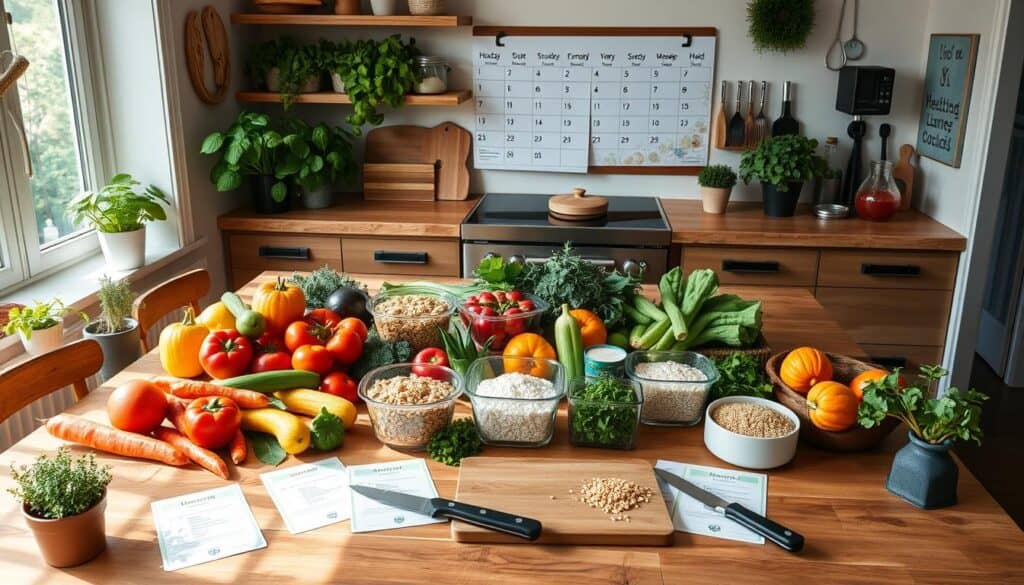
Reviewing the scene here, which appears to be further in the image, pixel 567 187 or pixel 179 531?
pixel 567 187

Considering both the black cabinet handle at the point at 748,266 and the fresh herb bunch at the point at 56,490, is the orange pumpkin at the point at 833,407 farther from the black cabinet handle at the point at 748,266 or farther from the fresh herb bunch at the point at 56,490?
the black cabinet handle at the point at 748,266

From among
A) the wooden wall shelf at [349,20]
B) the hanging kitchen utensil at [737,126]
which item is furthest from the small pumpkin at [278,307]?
the hanging kitchen utensil at [737,126]

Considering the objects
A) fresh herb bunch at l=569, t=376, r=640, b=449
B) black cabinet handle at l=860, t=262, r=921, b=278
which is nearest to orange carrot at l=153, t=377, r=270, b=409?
fresh herb bunch at l=569, t=376, r=640, b=449

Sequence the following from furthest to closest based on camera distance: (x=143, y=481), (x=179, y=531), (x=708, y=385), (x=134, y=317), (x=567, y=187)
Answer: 1. (x=567, y=187)
2. (x=134, y=317)
3. (x=708, y=385)
4. (x=143, y=481)
5. (x=179, y=531)

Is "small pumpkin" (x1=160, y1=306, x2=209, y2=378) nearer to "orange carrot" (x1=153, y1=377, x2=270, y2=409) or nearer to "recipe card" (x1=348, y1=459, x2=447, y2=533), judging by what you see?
"orange carrot" (x1=153, y1=377, x2=270, y2=409)

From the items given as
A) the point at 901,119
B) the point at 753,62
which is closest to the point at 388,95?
the point at 753,62

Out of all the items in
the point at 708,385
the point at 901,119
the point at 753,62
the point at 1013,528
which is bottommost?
the point at 1013,528

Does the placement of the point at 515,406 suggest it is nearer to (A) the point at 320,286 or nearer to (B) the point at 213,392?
(B) the point at 213,392

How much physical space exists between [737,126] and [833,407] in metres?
2.39

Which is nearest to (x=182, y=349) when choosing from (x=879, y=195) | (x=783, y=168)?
(x=783, y=168)

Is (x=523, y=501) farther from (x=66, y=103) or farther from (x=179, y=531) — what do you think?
(x=66, y=103)

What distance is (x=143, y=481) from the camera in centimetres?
136

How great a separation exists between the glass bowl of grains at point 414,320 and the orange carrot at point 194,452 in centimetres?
47

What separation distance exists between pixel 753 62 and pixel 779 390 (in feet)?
7.80
